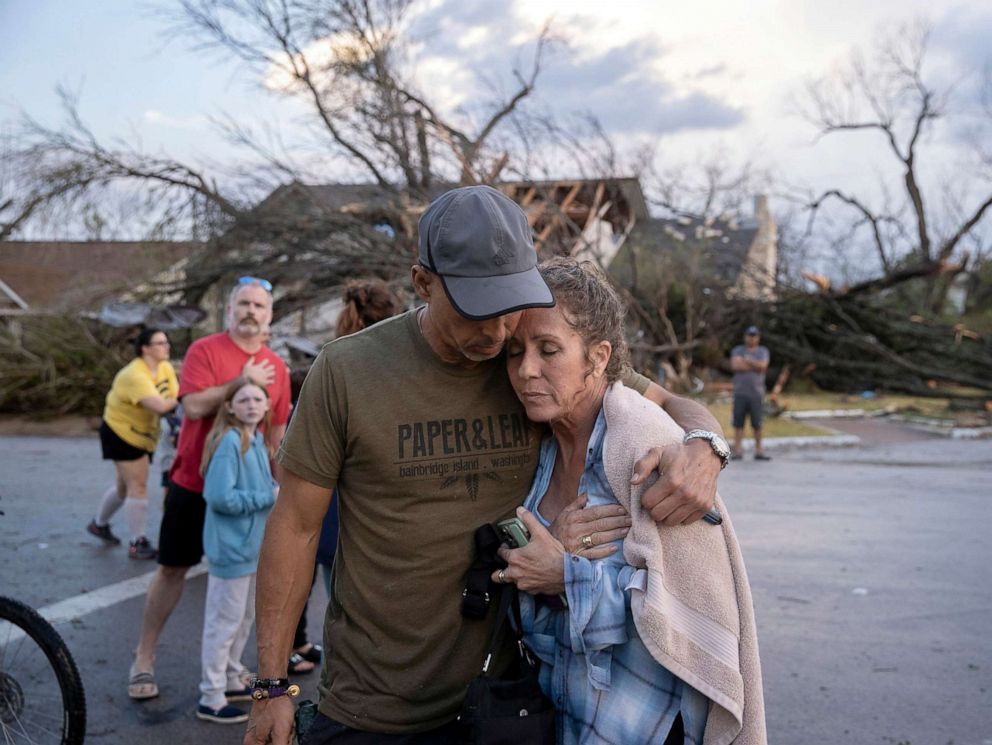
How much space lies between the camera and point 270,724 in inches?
90.5

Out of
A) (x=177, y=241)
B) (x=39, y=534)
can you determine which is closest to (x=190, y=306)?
(x=177, y=241)

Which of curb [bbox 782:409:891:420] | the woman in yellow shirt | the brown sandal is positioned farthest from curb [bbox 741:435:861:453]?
the brown sandal

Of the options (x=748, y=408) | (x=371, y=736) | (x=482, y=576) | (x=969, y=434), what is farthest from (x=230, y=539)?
(x=969, y=434)

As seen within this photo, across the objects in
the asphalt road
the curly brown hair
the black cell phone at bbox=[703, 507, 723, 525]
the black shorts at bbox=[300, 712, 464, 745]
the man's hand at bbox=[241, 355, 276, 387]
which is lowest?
the asphalt road

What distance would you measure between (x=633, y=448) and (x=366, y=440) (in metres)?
0.60

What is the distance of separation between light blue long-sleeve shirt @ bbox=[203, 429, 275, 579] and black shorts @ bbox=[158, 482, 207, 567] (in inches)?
4.3

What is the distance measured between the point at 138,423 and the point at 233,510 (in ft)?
11.6

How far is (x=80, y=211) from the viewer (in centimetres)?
1650

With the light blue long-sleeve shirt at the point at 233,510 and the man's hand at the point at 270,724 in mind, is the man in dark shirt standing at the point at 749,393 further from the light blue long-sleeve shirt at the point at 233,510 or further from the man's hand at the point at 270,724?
the man's hand at the point at 270,724

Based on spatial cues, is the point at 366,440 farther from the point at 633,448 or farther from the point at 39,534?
the point at 39,534

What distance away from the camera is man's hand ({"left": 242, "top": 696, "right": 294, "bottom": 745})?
2.30 m

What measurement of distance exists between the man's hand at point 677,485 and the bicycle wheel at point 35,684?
→ 2652mm

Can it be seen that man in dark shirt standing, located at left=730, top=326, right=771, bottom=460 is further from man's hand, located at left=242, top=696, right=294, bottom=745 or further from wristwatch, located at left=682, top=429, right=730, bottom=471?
man's hand, located at left=242, top=696, right=294, bottom=745

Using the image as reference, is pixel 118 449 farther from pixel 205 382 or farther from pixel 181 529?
pixel 181 529
